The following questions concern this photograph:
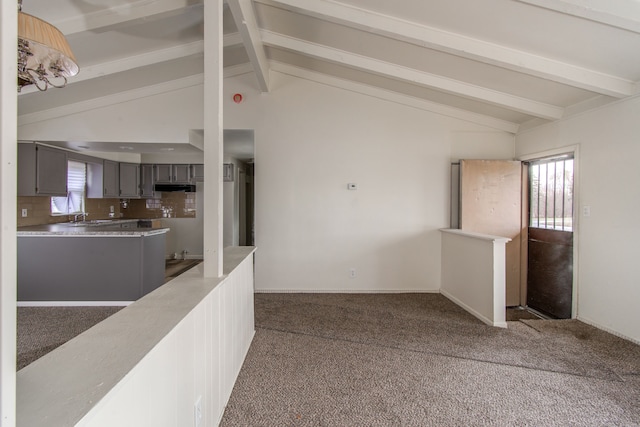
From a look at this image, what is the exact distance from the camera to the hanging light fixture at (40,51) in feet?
6.31

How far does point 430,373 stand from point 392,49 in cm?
322

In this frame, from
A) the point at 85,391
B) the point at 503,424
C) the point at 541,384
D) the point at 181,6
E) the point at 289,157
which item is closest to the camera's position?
the point at 85,391

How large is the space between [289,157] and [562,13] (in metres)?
3.20

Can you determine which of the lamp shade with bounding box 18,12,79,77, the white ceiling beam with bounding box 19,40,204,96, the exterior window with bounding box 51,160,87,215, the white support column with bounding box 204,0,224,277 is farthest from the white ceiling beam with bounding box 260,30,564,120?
the exterior window with bounding box 51,160,87,215

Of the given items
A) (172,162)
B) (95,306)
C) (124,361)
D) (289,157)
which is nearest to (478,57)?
(289,157)

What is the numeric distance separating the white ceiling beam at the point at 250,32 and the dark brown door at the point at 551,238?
3.90 m

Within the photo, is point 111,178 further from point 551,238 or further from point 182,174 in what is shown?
point 551,238

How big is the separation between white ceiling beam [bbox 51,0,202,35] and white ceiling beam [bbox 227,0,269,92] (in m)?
0.43

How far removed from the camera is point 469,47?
9.58ft

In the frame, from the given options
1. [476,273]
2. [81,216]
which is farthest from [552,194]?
[81,216]

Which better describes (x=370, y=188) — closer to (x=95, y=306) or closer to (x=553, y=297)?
(x=553, y=297)

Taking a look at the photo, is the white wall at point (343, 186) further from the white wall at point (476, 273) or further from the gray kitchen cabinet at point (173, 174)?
the gray kitchen cabinet at point (173, 174)

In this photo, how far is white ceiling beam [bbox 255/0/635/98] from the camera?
2885 millimetres

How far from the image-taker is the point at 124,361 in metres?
0.92
